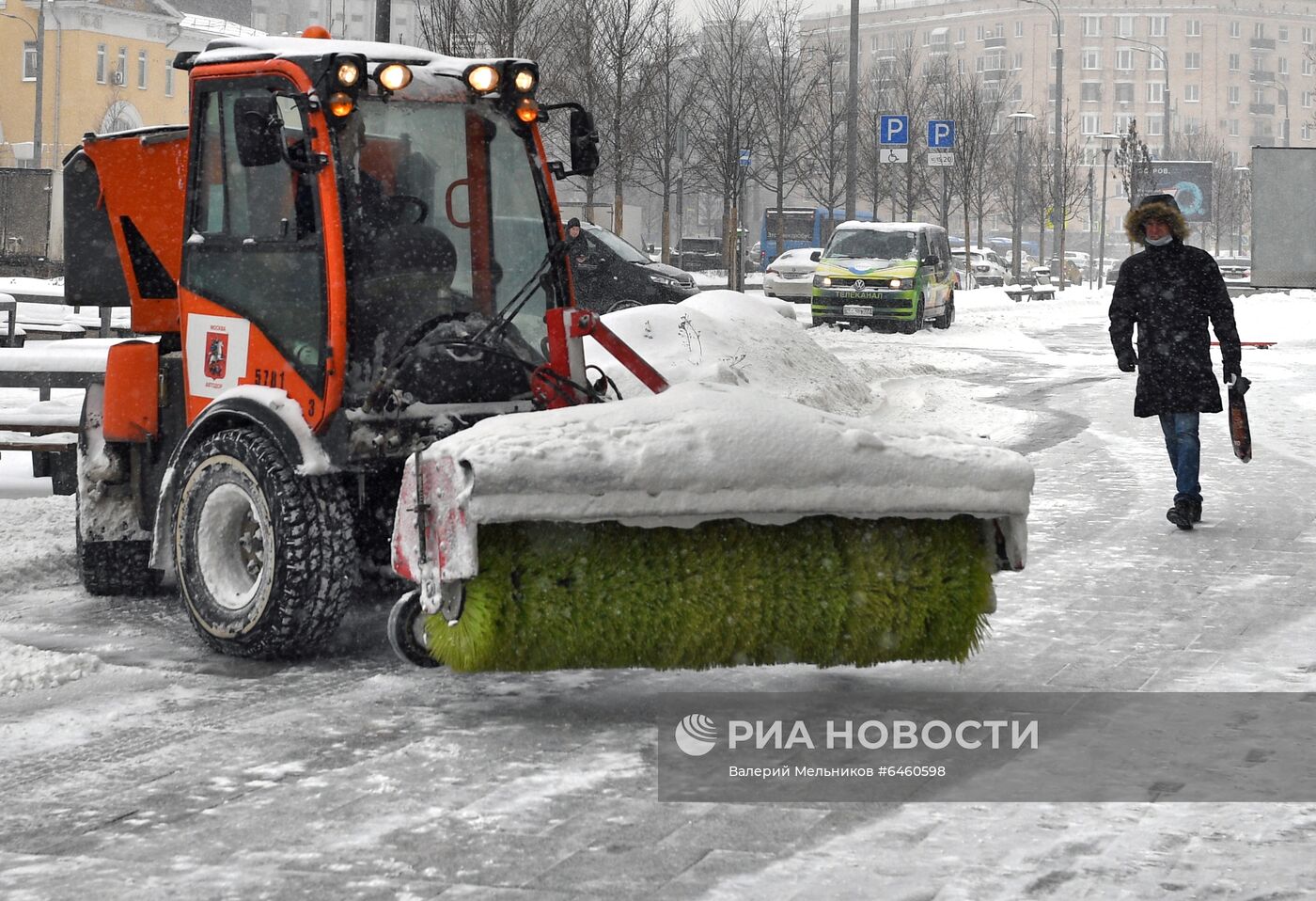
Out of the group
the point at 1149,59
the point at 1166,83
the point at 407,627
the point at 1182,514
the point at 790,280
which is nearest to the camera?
the point at 407,627

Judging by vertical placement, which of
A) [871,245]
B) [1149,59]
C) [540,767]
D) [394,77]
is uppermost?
[1149,59]

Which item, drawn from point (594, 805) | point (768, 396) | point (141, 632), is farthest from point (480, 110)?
point (594, 805)

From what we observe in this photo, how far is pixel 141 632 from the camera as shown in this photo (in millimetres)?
6703

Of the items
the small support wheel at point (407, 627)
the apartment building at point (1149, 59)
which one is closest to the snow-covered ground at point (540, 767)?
the small support wheel at point (407, 627)

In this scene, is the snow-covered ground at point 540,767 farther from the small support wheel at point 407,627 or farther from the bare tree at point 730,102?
the bare tree at point 730,102

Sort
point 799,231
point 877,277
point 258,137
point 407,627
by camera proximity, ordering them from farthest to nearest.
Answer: point 799,231
point 877,277
point 258,137
point 407,627

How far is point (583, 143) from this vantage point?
22.0 feet

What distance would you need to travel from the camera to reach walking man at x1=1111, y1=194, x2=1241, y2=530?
918cm

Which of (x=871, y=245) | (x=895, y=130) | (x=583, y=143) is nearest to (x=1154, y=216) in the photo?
(x=583, y=143)

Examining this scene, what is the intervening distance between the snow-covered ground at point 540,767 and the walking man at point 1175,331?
435 millimetres

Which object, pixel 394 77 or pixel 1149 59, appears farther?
pixel 1149 59

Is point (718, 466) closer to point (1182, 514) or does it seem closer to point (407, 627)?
point (407, 627)

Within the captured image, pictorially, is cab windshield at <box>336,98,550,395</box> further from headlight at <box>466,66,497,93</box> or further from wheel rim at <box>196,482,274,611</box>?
wheel rim at <box>196,482,274,611</box>

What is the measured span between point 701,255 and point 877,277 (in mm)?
25637
